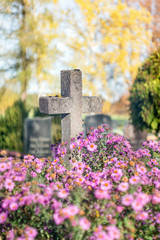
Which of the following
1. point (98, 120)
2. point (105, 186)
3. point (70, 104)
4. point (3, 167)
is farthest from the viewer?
point (98, 120)

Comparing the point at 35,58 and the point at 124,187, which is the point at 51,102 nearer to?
the point at 124,187

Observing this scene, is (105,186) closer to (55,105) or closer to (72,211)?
(72,211)

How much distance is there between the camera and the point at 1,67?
1108 cm

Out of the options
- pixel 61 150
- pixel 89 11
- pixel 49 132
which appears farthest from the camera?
pixel 89 11

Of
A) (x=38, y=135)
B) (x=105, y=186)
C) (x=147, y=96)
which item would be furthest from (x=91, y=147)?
(x=38, y=135)

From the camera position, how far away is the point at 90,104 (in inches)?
146

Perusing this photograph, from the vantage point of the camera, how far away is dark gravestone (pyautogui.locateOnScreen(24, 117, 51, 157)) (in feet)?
24.1

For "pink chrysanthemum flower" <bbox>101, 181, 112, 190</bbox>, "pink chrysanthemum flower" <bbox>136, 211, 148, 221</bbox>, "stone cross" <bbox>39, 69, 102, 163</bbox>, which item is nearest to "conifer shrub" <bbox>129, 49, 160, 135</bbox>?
"stone cross" <bbox>39, 69, 102, 163</bbox>

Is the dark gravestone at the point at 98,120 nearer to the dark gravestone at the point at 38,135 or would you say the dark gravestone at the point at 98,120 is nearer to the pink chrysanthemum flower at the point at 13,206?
the dark gravestone at the point at 38,135

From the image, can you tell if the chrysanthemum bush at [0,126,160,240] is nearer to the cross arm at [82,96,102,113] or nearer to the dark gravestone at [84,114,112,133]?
the cross arm at [82,96,102,113]

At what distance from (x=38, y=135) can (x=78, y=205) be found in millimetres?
5625

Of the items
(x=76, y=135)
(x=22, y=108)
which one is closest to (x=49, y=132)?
(x=22, y=108)

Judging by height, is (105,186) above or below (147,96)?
below

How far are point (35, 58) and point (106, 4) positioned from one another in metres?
5.77
